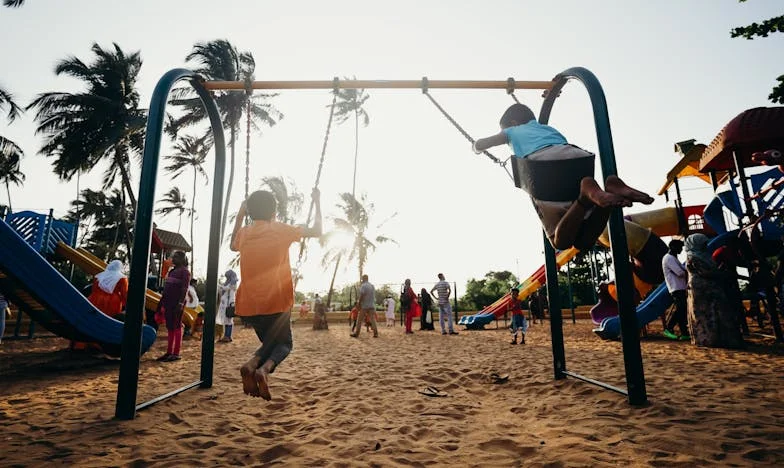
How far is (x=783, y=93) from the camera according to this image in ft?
24.9

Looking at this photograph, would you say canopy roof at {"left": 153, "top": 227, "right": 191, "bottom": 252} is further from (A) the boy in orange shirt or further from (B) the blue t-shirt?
(B) the blue t-shirt

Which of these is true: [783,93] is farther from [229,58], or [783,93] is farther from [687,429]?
[229,58]

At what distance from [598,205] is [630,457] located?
160 cm

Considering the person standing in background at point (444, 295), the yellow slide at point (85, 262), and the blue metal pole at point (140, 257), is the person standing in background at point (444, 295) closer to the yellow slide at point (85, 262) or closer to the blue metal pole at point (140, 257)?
the yellow slide at point (85, 262)

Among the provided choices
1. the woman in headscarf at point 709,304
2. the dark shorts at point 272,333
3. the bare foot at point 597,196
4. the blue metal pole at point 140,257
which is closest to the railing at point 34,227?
the blue metal pole at point 140,257

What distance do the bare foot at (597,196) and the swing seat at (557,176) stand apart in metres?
0.11

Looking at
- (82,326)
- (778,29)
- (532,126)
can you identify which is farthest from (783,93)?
(82,326)

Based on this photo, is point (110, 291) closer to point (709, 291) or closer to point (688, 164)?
Result: point (709, 291)

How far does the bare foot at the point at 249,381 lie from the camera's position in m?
2.90

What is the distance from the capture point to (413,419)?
3174 mm

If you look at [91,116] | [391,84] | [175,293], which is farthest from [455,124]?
[91,116]

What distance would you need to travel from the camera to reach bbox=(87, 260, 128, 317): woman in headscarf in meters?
6.82

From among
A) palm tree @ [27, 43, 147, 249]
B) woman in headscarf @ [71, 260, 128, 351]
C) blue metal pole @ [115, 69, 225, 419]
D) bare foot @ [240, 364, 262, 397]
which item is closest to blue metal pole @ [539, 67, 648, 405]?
bare foot @ [240, 364, 262, 397]

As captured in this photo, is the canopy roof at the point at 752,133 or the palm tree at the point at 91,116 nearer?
the canopy roof at the point at 752,133
